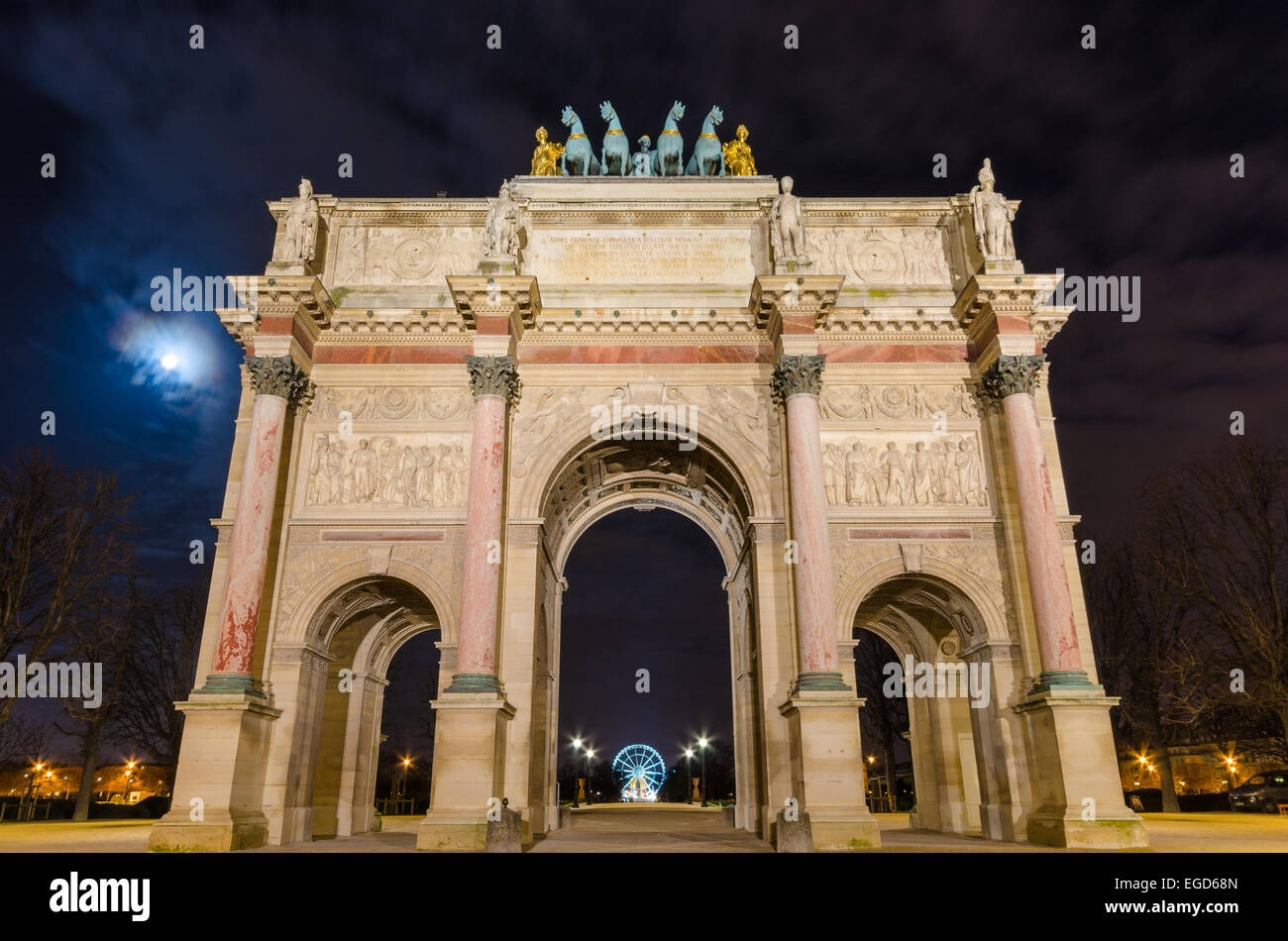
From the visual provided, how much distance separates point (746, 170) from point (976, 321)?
8.42 metres

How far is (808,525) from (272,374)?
1287 cm

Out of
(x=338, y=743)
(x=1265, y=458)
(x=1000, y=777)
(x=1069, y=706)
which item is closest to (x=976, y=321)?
(x=1069, y=706)

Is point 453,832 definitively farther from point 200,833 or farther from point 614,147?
point 614,147

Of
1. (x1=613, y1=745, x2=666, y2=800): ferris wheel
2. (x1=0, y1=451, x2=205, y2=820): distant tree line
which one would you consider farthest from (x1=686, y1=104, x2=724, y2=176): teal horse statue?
(x1=613, y1=745, x2=666, y2=800): ferris wheel

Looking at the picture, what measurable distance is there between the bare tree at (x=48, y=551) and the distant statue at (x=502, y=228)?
63.0 feet

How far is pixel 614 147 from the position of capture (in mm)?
25438

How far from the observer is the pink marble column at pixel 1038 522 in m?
17.8

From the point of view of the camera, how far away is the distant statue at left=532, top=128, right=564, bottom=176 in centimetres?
2528

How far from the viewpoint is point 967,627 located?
20.6m

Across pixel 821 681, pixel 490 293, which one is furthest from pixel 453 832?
pixel 490 293

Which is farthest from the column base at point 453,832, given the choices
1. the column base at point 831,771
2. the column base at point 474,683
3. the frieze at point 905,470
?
the frieze at point 905,470

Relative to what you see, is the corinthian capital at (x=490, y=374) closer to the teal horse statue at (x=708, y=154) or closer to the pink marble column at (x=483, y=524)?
the pink marble column at (x=483, y=524)
